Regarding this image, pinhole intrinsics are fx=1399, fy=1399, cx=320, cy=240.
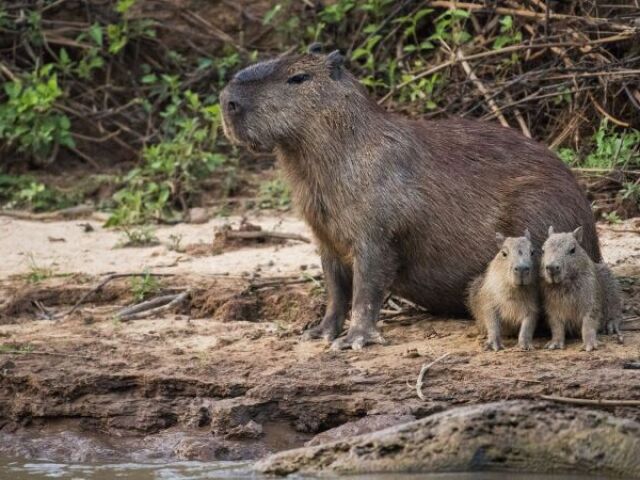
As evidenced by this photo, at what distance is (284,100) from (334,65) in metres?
0.35

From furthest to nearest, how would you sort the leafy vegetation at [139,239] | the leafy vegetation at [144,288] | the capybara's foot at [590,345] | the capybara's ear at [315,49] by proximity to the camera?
the leafy vegetation at [139,239], the leafy vegetation at [144,288], the capybara's ear at [315,49], the capybara's foot at [590,345]

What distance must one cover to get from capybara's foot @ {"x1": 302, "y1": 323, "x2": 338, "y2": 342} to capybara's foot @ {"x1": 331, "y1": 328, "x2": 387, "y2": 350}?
202 mm

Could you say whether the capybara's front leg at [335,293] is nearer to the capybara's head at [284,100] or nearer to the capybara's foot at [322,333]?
the capybara's foot at [322,333]

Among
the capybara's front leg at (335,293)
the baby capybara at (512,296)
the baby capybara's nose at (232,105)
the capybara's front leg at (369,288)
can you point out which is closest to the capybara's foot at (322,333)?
the capybara's front leg at (335,293)

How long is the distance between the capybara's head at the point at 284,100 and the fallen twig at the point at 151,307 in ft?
4.25

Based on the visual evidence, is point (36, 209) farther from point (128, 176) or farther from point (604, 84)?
point (604, 84)

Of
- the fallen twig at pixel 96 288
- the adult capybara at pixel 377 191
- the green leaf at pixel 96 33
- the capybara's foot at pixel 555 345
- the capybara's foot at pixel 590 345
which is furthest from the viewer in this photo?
the green leaf at pixel 96 33

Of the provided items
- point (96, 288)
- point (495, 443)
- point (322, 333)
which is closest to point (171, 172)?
point (96, 288)

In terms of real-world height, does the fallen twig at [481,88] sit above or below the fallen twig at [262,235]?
above

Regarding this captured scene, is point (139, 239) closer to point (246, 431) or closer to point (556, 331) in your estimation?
point (246, 431)

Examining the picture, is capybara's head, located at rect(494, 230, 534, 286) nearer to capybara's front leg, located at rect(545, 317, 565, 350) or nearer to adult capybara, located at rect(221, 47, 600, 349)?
capybara's front leg, located at rect(545, 317, 565, 350)

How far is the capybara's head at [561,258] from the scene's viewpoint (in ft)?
22.9

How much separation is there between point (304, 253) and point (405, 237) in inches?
75.0

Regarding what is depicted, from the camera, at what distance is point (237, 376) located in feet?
23.0
